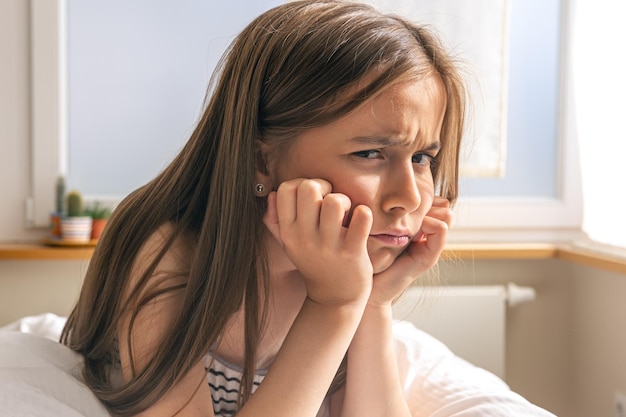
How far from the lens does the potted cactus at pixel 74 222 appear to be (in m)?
2.11

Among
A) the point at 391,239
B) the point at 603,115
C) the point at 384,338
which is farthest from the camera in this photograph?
the point at 603,115

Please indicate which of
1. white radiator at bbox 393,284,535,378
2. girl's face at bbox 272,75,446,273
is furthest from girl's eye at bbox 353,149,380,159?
white radiator at bbox 393,284,535,378

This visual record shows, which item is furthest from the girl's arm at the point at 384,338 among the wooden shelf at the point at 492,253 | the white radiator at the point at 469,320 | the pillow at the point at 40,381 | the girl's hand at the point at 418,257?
the white radiator at the point at 469,320

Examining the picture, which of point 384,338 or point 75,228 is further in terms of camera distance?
point 75,228

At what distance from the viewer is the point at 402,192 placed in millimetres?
1006

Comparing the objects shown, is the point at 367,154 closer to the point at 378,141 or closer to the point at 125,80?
the point at 378,141

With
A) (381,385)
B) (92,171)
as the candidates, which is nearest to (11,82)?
(92,171)

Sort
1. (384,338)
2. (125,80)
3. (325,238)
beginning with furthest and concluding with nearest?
(125,80) < (384,338) < (325,238)

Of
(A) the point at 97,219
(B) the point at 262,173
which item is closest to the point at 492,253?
(A) the point at 97,219

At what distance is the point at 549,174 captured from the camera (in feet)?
7.84

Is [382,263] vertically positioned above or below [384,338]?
above

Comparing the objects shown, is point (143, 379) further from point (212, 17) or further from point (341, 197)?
point (212, 17)

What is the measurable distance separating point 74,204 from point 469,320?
43.3 inches

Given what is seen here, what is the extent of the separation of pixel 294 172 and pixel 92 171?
1.33 meters
